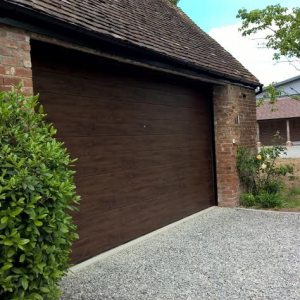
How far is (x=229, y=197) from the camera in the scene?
7664mm

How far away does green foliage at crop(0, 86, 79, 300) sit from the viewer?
6.92ft

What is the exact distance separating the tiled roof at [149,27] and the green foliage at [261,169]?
5.66 feet

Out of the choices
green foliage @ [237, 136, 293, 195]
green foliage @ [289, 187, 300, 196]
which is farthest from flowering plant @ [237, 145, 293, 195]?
green foliage @ [289, 187, 300, 196]

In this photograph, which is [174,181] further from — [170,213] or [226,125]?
[226,125]

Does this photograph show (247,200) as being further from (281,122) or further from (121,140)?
(281,122)

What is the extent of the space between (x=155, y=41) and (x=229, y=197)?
3.91 metres

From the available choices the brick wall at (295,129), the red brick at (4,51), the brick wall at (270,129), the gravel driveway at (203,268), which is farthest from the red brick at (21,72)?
the brick wall at (295,129)

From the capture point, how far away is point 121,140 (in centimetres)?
522

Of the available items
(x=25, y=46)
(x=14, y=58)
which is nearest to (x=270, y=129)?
(x=25, y=46)

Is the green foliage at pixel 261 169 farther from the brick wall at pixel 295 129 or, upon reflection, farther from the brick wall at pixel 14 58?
the brick wall at pixel 295 129

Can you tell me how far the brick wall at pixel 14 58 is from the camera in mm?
3205

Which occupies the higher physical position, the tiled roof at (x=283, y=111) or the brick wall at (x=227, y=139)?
the tiled roof at (x=283, y=111)

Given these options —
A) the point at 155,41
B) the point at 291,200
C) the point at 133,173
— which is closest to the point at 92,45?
the point at 155,41

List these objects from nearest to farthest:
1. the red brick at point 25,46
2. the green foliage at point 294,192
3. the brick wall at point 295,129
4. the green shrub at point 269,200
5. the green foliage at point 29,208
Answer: the green foliage at point 29,208, the red brick at point 25,46, the green shrub at point 269,200, the green foliage at point 294,192, the brick wall at point 295,129
